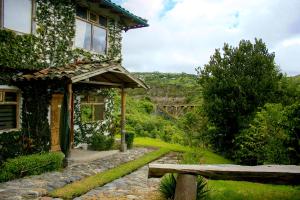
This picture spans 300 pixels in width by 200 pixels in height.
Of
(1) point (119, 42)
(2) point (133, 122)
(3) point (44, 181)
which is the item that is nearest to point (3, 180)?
(3) point (44, 181)

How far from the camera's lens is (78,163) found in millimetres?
12039

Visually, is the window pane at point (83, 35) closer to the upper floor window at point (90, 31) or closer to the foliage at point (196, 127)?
the upper floor window at point (90, 31)

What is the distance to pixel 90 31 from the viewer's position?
14773mm

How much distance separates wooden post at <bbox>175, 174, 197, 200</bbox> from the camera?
5.68 m

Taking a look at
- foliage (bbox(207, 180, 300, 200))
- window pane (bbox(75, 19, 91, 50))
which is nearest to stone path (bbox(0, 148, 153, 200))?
foliage (bbox(207, 180, 300, 200))

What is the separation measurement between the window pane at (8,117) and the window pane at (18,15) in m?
2.57

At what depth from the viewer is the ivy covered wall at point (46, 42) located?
10859 millimetres

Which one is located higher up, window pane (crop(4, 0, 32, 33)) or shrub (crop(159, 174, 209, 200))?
window pane (crop(4, 0, 32, 33))

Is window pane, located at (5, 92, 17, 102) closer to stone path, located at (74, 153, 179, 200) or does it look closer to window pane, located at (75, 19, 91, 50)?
window pane, located at (75, 19, 91, 50)

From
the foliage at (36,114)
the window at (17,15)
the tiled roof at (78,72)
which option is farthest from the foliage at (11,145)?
the window at (17,15)

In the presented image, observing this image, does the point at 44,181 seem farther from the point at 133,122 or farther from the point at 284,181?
the point at 133,122

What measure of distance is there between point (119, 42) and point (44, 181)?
9.15 m

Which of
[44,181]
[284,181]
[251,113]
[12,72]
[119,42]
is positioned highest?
[119,42]

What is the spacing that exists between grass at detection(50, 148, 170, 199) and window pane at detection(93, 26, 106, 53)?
5.30 m
